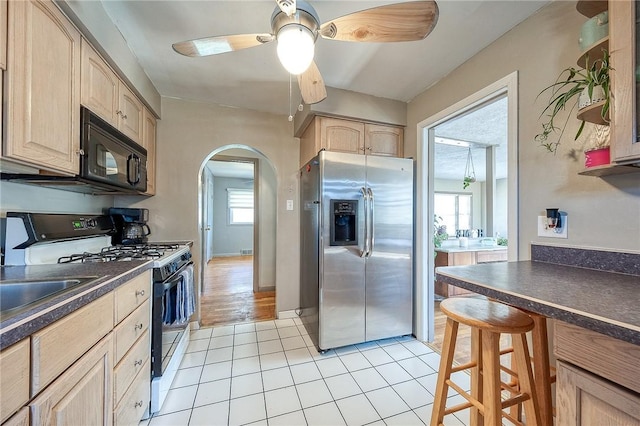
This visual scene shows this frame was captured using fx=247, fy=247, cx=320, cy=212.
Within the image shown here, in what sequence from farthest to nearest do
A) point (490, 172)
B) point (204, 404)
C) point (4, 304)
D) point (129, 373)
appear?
point (490, 172)
point (204, 404)
point (129, 373)
point (4, 304)

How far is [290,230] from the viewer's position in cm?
290

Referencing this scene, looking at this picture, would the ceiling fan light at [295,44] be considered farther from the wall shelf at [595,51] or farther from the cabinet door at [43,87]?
the wall shelf at [595,51]

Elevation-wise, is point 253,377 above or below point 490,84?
below

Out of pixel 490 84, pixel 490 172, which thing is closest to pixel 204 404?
pixel 490 84

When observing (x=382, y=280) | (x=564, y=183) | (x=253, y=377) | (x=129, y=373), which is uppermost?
(x=564, y=183)

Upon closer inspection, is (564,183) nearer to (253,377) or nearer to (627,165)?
(627,165)

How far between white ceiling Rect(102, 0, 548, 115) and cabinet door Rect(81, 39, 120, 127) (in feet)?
0.94

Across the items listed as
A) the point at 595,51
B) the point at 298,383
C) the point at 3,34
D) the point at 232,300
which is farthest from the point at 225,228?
the point at 595,51

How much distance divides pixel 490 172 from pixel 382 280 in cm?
330

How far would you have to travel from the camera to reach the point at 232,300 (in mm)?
3467

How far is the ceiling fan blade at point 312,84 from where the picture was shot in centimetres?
152

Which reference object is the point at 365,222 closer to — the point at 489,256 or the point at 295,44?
the point at 295,44

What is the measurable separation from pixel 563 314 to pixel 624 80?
871 millimetres

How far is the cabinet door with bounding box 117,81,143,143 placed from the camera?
5.86ft
